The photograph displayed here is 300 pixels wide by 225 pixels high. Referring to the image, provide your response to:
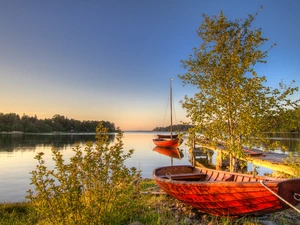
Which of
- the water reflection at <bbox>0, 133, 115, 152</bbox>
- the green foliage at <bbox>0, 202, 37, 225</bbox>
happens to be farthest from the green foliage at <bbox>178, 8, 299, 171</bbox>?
the water reflection at <bbox>0, 133, 115, 152</bbox>

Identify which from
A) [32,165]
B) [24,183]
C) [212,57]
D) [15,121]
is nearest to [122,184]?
[212,57]

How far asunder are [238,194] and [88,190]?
3.18m

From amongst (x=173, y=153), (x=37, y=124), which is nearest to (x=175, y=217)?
(x=173, y=153)

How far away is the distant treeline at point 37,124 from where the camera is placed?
399ft

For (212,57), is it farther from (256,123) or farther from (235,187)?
(235,187)

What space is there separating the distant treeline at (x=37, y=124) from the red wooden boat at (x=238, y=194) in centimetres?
12334

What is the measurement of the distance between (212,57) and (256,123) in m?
3.37

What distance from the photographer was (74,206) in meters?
4.44

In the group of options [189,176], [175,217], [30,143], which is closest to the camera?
[175,217]

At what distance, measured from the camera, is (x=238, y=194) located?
200 inches

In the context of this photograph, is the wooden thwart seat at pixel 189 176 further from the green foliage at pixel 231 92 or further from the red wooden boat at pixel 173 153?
the red wooden boat at pixel 173 153

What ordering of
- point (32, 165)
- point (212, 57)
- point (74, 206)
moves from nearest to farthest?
point (74, 206), point (212, 57), point (32, 165)

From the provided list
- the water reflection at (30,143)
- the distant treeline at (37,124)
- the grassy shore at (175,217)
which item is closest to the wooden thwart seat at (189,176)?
the grassy shore at (175,217)

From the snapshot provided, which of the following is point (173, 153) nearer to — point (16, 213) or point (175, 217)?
point (16, 213)
